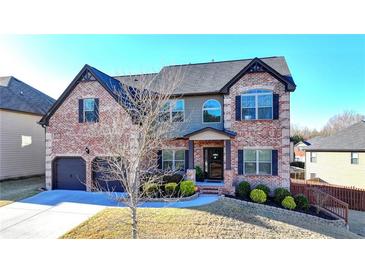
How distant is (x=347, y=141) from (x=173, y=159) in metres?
14.2

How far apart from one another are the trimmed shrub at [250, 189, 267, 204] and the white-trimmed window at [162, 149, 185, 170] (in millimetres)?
4374

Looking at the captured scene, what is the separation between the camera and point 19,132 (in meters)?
15.8

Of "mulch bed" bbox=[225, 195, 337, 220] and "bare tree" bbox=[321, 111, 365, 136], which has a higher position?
"bare tree" bbox=[321, 111, 365, 136]

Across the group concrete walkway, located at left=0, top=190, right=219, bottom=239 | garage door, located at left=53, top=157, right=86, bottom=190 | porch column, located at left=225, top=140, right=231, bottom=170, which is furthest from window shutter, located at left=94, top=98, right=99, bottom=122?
porch column, located at left=225, top=140, right=231, bottom=170

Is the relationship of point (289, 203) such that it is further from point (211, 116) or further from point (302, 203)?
point (211, 116)

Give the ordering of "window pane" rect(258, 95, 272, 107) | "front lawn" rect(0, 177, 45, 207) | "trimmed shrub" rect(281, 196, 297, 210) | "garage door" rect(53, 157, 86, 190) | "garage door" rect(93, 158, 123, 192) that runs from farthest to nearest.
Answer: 1. "garage door" rect(53, 157, 86, 190)
2. "garage door" rect(93, 158, 123, 192)
3. "window pane" rect(258, 95, 272, 107)
4. "front lawn" rect(0, 177, 45, 207)
5. "trimmed shrub" rect(281, 196, 297, 210)

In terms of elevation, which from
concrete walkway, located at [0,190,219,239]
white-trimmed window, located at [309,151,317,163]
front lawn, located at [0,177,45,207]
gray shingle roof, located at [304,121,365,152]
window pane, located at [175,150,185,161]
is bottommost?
concrete walkway, located at [0,190,219,239]

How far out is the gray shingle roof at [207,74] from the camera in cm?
1305

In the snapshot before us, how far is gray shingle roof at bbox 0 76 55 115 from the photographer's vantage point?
52.2 feet

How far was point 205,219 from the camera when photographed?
7859 millimetres

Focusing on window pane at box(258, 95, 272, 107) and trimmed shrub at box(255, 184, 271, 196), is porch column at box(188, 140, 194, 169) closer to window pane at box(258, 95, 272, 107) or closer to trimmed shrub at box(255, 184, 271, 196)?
trimmed shrub at box(255, 184, 271, 196)

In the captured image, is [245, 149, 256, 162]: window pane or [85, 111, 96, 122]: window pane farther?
[85, 111, 96, 122]: window pane

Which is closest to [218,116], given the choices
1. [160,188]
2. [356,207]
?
[160,188]

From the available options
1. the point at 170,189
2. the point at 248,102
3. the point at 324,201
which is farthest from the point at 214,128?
the point at 324,201
